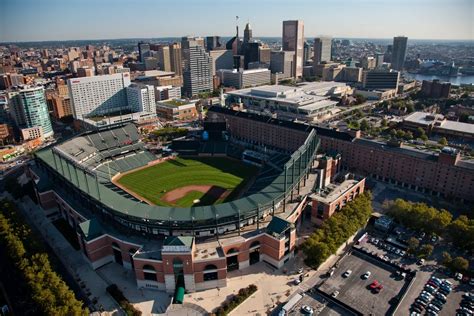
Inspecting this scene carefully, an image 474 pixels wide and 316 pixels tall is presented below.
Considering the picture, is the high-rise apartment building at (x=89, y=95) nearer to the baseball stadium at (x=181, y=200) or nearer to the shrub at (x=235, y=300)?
the baseball stadium at (x=181, y=200)

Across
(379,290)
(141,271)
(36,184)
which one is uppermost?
(36,184)

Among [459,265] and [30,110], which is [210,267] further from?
[30,110]

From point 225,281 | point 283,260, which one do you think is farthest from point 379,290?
point 225,281

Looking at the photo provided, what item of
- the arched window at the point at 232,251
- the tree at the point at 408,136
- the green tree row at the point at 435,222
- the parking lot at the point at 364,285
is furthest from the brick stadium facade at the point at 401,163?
the arched window at the point at 232,251

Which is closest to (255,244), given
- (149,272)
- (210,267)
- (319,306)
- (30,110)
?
(210,267)

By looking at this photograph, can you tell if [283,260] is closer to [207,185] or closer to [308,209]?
[308,209]

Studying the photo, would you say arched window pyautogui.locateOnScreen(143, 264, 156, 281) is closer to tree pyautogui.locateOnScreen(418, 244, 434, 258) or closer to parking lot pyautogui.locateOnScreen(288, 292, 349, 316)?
parking lot pyautogui.locateOnScreen(288, 292, 349, 316)

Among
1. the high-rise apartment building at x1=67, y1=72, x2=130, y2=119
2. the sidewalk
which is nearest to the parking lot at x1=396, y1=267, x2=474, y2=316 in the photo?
the sidewalk
